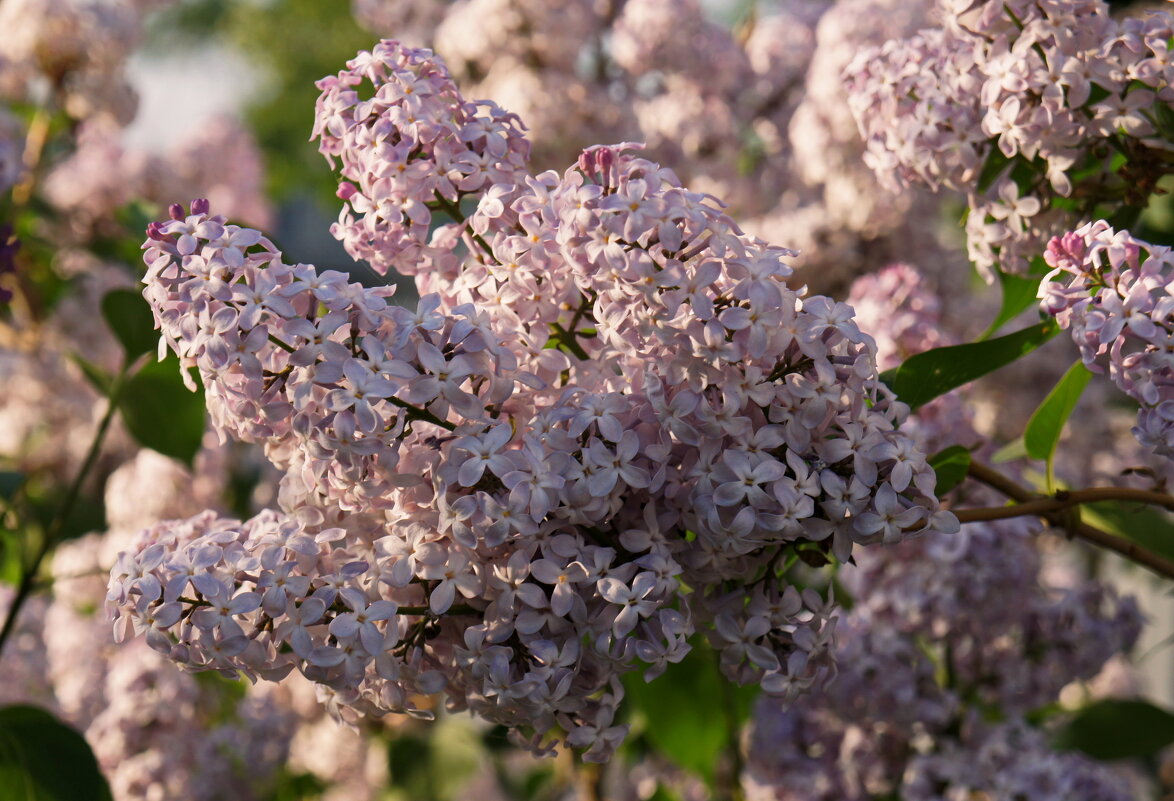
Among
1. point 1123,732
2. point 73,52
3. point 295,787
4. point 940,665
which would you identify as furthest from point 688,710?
point 73,52

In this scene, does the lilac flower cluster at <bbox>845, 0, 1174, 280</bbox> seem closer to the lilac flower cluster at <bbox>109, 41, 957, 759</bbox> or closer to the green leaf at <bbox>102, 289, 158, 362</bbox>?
the lilac flower cluster at <bbox>109, 41, 957, 759</bbox>

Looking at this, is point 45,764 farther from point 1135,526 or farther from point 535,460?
point 1135,526

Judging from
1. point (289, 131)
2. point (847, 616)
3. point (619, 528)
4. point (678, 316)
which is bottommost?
point (289, 131)

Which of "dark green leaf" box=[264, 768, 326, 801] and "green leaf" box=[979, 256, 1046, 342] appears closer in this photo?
"green leaf" box=[979, 256, 1046, 342]

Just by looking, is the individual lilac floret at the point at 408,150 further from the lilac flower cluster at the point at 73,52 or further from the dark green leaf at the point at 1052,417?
the lilac flower cluster at the point at 73,52

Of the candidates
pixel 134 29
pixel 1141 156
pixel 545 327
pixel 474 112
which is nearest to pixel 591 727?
pixel 545 327

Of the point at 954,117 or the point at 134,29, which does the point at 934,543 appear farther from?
the point at 134,29

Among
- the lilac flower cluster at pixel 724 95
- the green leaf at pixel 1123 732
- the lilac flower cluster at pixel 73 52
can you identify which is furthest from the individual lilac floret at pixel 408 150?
the lilac flower cluster at pixel 73 52

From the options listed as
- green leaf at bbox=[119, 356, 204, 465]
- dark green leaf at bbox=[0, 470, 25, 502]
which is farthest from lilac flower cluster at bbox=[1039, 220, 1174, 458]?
dark green leaf at bbox=[0, 470, 25, 502]
